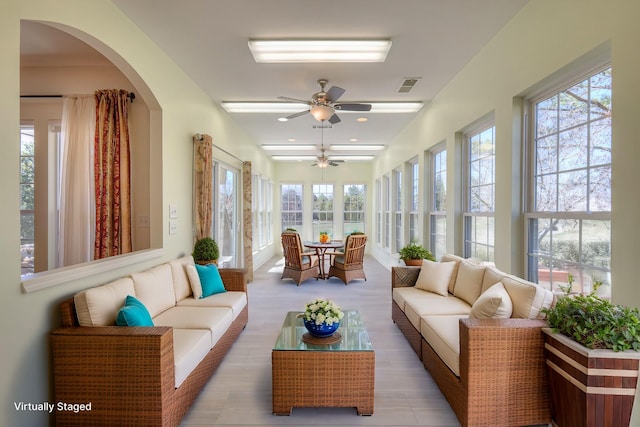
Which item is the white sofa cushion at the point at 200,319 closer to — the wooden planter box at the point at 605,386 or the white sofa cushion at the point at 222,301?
the white sofa cushion at the point at 222,301

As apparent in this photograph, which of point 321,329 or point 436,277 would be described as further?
point 436,277

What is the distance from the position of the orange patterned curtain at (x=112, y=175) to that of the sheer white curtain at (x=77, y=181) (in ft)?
0.37

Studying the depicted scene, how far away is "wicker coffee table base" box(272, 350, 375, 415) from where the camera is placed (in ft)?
7.15

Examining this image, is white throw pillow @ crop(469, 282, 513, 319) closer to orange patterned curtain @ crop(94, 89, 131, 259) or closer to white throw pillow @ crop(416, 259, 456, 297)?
white throw pillow @ crop(416, 259, 456, 297)

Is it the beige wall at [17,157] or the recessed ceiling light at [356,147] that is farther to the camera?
the recessed ceiling light at [356,147]

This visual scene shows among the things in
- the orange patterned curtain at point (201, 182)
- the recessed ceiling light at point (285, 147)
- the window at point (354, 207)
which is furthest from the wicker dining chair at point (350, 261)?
the window at point (354, 207)

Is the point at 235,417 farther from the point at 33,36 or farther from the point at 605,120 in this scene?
the point at 33,36

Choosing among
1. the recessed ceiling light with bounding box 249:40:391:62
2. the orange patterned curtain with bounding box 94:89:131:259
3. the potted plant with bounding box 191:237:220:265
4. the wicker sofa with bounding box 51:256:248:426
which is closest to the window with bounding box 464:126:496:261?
the recessed ceiling light with bounding box 249:40:391:62

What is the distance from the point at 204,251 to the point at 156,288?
1160 millimetres

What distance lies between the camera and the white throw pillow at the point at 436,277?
347cm

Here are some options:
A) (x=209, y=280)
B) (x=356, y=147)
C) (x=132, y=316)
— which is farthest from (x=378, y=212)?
(x=132, y=316)

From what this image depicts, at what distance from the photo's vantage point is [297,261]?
6.19m

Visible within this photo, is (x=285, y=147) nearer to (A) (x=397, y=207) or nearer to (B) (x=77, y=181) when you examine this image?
(A) (x=397, y=207)

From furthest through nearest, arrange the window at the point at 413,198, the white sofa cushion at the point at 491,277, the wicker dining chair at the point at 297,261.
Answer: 1. the window at the point at 413,198
2. the wicker dining chair at the point at 297,261
3. the white sofa cushion at the point at 491,277
